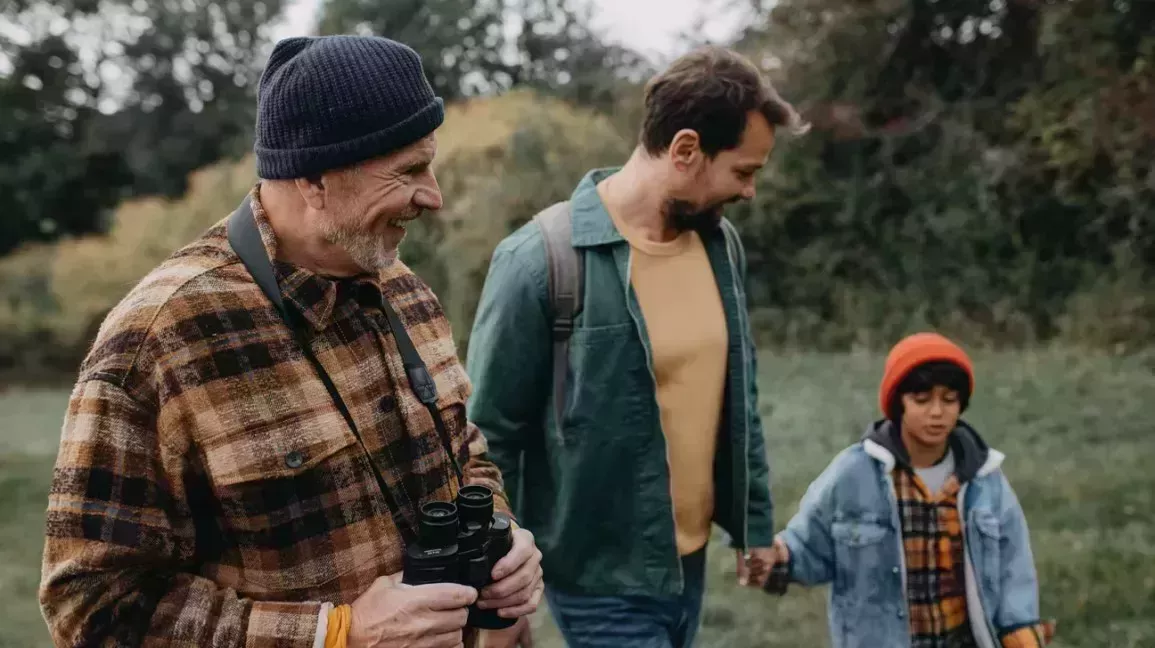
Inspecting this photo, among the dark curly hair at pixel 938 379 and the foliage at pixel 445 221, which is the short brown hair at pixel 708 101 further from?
the foliage at pixel 445 221

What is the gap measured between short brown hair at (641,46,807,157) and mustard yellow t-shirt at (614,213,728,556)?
0.98ft

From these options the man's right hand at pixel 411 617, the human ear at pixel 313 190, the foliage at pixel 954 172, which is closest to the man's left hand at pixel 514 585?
the man's right hand at pixel 411 617

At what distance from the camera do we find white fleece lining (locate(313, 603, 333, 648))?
1568 millimetres

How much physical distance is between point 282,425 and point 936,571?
7.48 feet

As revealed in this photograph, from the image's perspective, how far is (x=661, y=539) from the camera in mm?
2732

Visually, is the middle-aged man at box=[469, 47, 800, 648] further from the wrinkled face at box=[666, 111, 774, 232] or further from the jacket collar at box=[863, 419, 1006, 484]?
the jacket collar at box=[863, 419, 1006, 484]

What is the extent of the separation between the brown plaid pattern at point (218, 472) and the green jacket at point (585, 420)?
858 mm

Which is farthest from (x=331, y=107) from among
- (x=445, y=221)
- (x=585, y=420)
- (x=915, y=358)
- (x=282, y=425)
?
(x=445, y=221)

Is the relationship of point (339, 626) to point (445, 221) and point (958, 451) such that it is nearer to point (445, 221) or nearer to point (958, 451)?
point (958, 451)

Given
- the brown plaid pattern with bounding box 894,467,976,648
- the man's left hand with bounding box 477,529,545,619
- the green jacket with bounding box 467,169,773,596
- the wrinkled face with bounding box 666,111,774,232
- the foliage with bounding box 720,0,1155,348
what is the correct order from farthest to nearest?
the foliage with bounding box 720,0,1155,348 < the brown plaid pattern with bounding box 894,467,976,648 < the wrinkled face with bounding box 666,111,774,232 < the green jacket with bounding box 467,169,773,596 < the man's left hand with bounding box 477,529,545,619

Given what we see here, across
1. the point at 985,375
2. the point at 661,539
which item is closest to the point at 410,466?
the point at 661,539

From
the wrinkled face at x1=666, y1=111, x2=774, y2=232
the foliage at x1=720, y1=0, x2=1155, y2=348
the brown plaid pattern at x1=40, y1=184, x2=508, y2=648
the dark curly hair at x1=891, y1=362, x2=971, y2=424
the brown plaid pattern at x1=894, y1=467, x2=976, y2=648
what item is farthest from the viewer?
the foliage at x1=720, y1=0, x2=1155, y2=348

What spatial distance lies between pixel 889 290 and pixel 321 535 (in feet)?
36.3

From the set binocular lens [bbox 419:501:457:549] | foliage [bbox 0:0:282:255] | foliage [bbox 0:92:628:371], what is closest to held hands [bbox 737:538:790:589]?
binocular lens [bbox 419:501:457:549]
